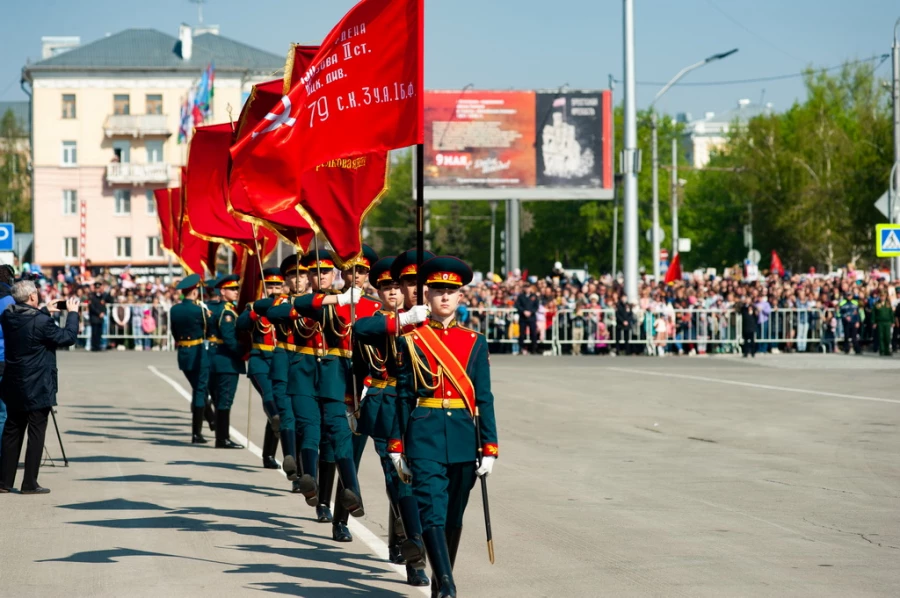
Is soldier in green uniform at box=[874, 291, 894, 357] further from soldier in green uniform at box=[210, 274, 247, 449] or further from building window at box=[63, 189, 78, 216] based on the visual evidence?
building window at box=[63, 189, 78, 216]

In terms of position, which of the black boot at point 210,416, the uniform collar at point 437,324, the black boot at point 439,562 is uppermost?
the uniform collar at point 437,324

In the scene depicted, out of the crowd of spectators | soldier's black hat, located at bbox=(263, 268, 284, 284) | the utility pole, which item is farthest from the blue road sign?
the utility pole

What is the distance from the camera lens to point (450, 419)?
7.15m

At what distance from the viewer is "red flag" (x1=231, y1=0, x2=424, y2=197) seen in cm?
906

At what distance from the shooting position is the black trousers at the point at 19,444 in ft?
39.1

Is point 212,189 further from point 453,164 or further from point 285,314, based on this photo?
point 453,164

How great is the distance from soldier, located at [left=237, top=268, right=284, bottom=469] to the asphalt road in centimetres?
34

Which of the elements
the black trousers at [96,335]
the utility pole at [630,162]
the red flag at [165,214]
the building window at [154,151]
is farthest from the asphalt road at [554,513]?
the building window at [154,151]

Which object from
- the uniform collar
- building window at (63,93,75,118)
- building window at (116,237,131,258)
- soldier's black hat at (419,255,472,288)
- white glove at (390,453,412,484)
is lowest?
white glove at (390,453,412,484)

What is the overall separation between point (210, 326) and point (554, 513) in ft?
22.4

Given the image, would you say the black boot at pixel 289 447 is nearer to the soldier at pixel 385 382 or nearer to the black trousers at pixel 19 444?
the black trousers at pixel 19 444

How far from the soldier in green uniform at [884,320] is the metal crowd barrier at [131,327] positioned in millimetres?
18813

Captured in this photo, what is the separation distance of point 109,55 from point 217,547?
85486 mm

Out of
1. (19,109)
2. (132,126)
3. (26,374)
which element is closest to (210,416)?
(26,374)
